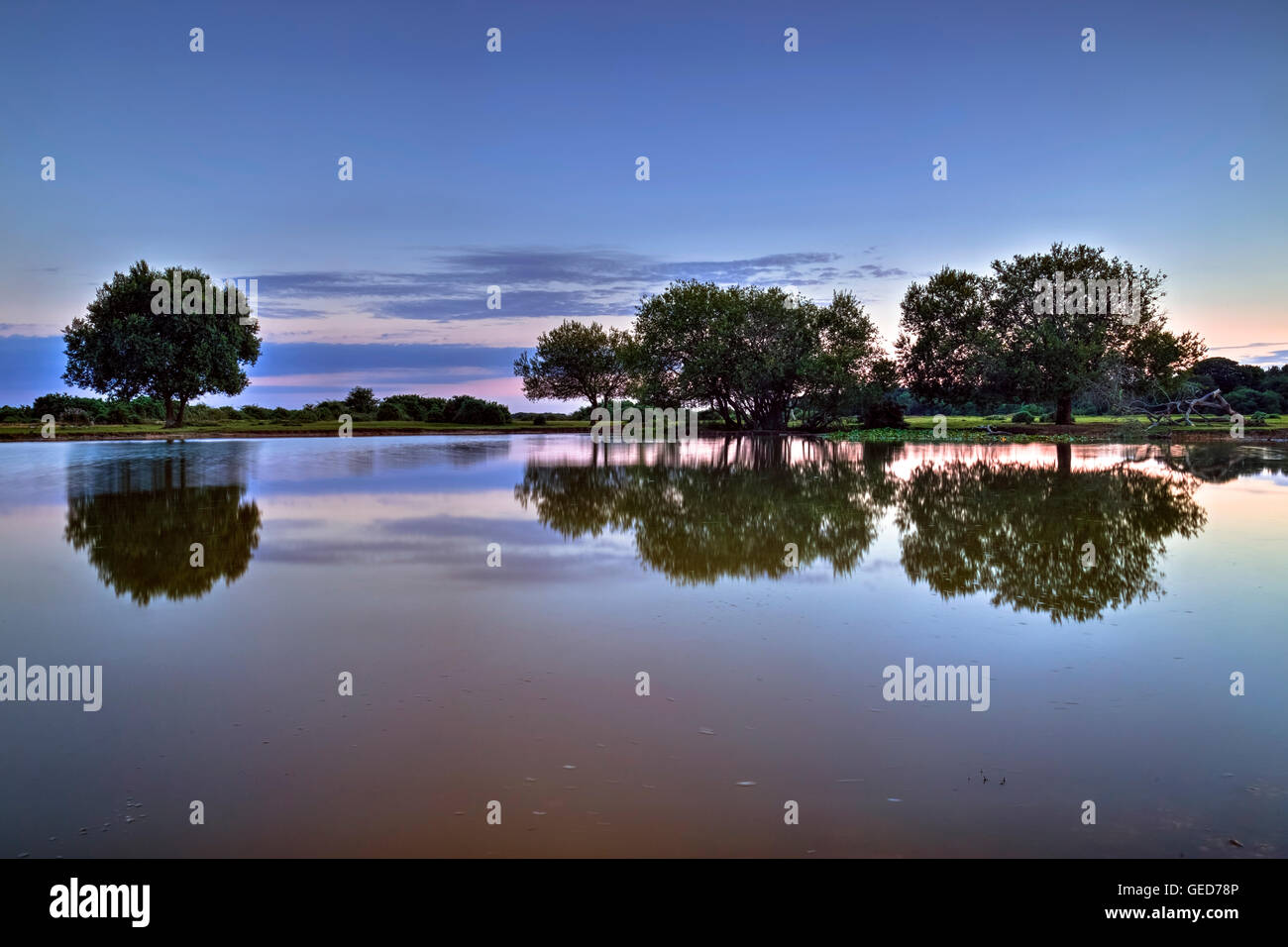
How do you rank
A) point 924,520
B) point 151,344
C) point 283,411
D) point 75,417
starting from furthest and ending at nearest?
point 283,411 < point 75,417 < point 151,344 < point 924,520

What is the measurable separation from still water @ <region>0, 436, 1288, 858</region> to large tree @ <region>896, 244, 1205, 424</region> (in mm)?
44312

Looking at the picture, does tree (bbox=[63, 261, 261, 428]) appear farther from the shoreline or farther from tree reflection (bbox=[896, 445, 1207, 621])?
tree reflection (bbox=[896, 445, 1207, 621])

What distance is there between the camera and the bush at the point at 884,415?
63219 millimetres

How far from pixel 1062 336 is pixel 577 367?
162 feet

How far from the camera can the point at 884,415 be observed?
6341 cm

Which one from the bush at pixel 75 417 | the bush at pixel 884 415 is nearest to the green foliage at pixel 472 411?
the bush at pixel 75 417

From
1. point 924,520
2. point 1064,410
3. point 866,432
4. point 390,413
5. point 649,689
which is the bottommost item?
point 649,689

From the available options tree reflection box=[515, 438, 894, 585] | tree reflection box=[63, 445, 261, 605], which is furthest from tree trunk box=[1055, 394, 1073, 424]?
tree reflection box=[63, 445, 261, 605]

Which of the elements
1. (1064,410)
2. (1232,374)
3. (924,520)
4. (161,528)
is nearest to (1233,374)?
(1232,374)

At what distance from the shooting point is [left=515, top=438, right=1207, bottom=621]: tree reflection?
1016cm

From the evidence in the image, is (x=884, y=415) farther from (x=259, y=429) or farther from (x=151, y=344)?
(x=151, y=344)

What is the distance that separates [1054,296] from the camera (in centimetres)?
5747

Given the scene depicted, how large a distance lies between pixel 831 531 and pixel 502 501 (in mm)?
8101
